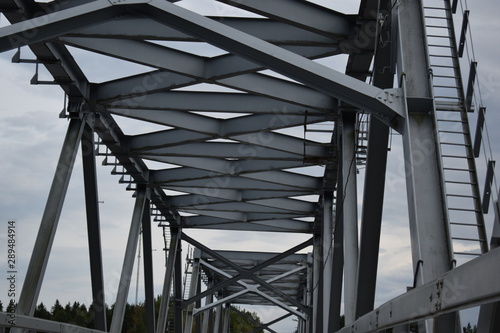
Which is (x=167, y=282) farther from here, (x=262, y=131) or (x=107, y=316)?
(x=107, y=316)

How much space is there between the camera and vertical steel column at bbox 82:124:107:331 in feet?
62.3

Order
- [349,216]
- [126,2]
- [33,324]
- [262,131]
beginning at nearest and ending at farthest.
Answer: [33,324] < [126,2] < [349,216] < [262,131]

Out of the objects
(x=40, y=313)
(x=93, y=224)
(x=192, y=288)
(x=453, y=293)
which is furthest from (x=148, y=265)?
(x=40, y=313)

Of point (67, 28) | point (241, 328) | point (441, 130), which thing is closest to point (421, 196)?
point (441, 130)

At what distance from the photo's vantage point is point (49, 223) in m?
16.8

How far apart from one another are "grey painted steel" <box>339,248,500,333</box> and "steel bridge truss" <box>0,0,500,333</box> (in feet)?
0.05

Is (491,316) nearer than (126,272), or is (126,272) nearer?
(491,316)

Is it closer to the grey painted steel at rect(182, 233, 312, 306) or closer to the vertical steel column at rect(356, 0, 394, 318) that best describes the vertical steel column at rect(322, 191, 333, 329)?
the grey painted steel at rect(182, 233, 312, 306)

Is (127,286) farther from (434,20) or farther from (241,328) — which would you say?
(241,328)

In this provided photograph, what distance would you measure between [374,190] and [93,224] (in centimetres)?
1041

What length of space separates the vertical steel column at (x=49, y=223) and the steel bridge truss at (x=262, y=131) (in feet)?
0.11

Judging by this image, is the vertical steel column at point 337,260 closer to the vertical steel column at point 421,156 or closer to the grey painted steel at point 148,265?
the vertical steel column at point 421,156

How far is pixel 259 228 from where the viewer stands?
110 ft

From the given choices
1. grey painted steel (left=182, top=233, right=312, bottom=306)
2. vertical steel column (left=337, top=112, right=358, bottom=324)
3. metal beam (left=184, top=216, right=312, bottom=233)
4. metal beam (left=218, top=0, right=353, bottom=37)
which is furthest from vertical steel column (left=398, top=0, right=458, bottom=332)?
grey painted steel (left=182, top=233, right=312, bottom=306)
